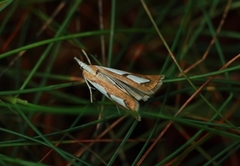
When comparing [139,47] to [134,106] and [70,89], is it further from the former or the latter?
[134,106]

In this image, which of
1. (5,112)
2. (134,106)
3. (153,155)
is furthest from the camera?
(153,155)

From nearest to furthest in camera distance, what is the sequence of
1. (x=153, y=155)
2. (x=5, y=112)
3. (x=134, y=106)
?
1. (x=134, y=106)
2. (x=5, y=112)
3. (x=153, y=155)

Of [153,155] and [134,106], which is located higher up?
[134,106]

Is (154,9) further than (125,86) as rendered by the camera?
Yes

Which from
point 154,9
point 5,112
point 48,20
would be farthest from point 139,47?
point 5,112
